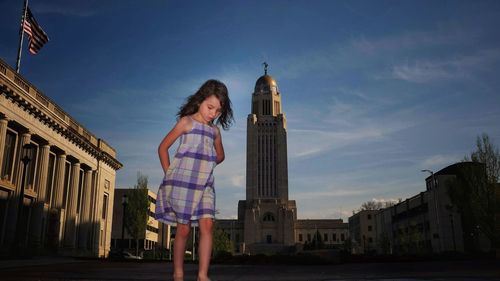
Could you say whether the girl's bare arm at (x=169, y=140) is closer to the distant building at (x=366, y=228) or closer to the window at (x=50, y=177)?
the window at (x=50, y=177)

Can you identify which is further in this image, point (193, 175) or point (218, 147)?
point (218, 147)

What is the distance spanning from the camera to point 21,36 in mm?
28344

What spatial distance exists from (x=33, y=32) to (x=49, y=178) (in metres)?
12.9

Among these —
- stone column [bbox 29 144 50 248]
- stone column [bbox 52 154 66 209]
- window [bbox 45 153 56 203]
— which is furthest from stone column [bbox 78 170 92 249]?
stone column [bbox 29 144 50 248]

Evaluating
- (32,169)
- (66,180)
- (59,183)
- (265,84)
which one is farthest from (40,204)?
(265,84)

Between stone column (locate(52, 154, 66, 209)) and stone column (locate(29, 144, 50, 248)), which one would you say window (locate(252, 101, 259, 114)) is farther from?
stone column (locate(29, 144, 50, 248))

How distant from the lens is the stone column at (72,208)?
3709 centimetres

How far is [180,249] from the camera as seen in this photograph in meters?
4.54

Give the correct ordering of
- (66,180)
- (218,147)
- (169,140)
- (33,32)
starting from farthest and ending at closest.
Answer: (66,180) → (33,32) → (218,147) → (169,140)

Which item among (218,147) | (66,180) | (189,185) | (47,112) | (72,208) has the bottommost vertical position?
(189,185)

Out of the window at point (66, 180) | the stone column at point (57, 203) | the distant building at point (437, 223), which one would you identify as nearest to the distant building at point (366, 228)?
the distant building at point (437, 223)

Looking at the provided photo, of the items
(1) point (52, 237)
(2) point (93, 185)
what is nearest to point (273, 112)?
(2) point (93, 185)

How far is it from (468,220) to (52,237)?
1870 inches

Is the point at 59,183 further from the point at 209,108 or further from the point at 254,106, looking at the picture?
the point at 254,106
